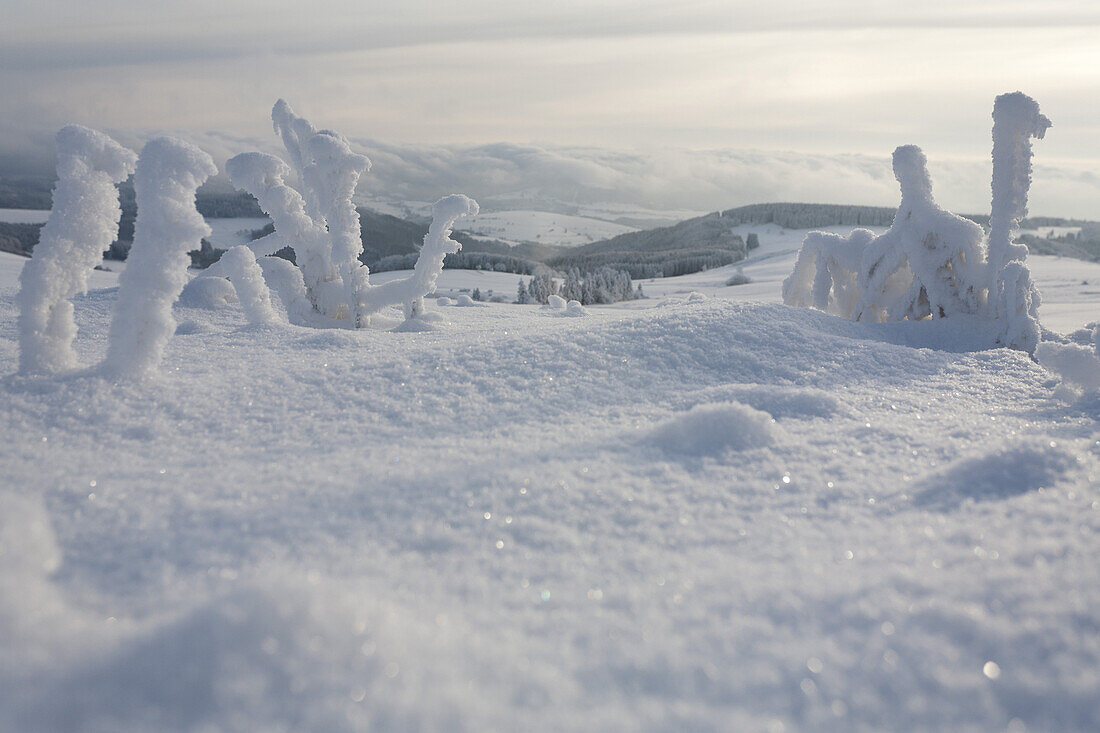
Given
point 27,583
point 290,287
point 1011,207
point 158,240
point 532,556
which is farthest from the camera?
point 290,287

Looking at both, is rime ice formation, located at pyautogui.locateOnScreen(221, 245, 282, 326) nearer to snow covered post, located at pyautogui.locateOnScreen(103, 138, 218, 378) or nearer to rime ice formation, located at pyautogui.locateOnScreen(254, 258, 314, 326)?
rime ice formation, located at pyautogui.locateOnScreen(254, 258, 314, 326)

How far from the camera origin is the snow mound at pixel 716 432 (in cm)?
250

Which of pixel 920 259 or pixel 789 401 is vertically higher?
pixel 920 259

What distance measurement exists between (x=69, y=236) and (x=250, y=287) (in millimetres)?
2279

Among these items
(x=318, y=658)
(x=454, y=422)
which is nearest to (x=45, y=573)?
(x=318, y=658)

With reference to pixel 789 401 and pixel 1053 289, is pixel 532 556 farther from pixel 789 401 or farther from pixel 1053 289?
pixel 1053 289

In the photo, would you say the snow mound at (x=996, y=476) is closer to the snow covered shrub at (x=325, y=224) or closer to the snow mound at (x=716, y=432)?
the snow mound at (x=716, y=432)

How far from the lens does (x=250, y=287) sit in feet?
18.3

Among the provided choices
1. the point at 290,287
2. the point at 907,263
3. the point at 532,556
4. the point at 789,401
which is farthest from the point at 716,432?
the point at 290,287

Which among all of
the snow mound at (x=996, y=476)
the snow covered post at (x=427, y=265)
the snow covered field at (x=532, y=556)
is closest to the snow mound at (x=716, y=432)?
the snow covered field at (x=532, y=556)

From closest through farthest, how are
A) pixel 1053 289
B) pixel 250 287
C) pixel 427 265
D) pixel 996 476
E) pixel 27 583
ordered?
1. pixel 27 583
2. pixel 996 476
3. pixel 250 287
4. pixel 427 265
5. pixel 1053 289

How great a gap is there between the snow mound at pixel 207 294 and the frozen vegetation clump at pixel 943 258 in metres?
6.14

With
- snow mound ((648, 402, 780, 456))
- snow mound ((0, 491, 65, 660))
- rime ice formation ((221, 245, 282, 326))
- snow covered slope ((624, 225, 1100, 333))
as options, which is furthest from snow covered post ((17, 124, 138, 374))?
snow covered slope ((624, 225, 1100, 333))

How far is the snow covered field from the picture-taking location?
123 centimetres
